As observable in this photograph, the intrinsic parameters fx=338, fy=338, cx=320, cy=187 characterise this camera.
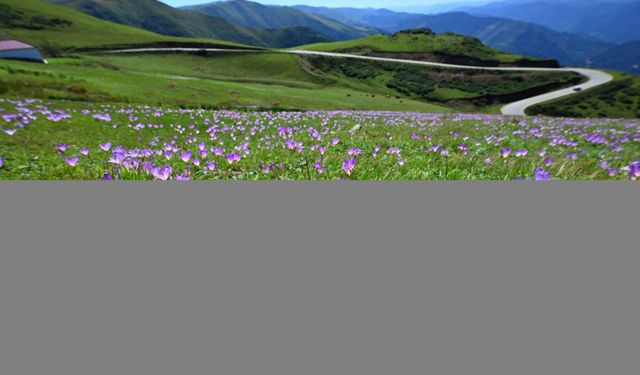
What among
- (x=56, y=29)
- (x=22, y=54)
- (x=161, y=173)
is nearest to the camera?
(x=161, y=173)

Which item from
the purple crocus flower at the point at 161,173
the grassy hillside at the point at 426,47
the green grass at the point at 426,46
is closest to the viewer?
the purple crocus flower at the point at 161,173

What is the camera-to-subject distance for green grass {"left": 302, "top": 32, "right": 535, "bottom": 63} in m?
132

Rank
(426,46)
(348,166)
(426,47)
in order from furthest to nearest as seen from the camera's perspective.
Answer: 1. (426,46)
2. (426,47)
3. (348,166)

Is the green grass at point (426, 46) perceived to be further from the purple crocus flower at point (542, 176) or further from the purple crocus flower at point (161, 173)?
the purple crocus flower at point (161, 173)

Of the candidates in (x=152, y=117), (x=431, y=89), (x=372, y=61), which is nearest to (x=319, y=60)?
(x=372, y=61)

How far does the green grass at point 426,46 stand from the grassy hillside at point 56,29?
58186mm

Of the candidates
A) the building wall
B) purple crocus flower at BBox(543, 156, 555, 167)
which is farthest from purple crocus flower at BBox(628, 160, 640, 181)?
the building wall

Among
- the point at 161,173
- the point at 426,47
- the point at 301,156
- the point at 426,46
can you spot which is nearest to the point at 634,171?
the point at 301,156

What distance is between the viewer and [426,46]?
13625 centimetres

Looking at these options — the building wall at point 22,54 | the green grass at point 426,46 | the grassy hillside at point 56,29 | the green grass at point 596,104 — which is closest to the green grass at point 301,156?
the green grass at point 596,104

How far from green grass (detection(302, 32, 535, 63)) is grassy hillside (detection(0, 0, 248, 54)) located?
58186mm

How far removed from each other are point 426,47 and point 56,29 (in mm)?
126472

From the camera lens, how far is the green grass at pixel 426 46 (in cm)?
13212

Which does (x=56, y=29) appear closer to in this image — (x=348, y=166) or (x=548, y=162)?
(x=348, y=166)
